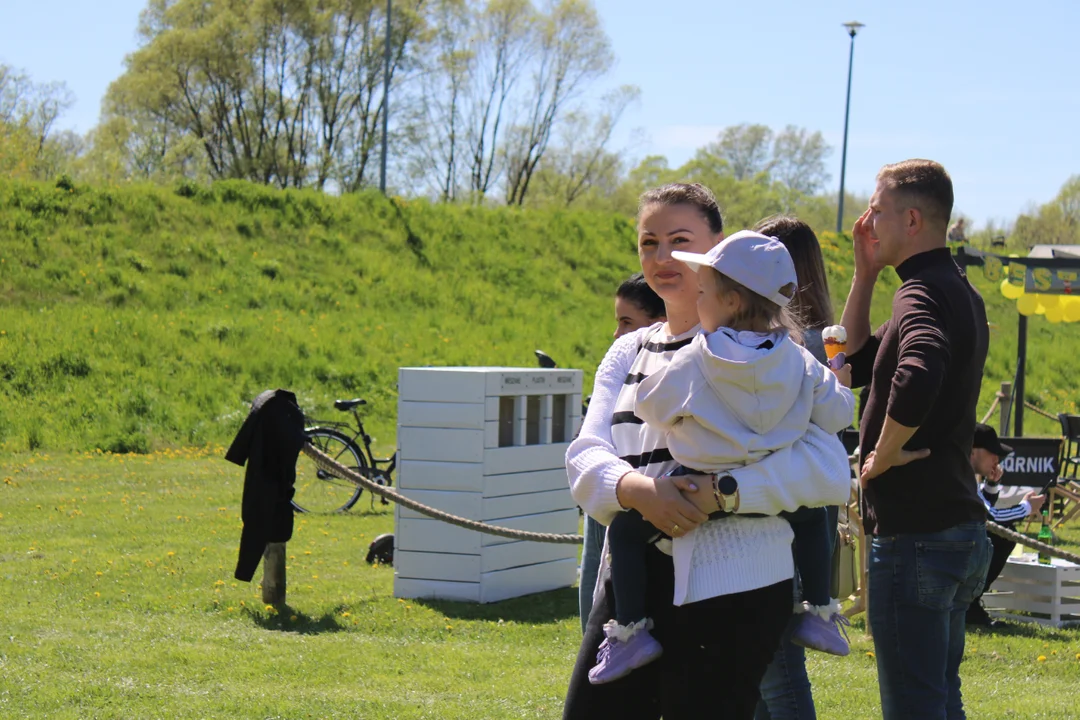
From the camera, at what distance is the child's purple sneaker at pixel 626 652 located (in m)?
2.45

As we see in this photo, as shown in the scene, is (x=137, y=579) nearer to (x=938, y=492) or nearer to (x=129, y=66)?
(x=938, y=492)

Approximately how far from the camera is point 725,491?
2.39m

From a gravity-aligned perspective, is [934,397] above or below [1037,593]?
above

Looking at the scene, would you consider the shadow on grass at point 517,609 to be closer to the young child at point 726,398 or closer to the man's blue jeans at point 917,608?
the man's blue jeans at point 917,608

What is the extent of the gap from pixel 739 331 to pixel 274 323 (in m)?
18.3

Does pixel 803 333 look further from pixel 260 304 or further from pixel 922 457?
pixel 260 304

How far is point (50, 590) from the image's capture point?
739 cm

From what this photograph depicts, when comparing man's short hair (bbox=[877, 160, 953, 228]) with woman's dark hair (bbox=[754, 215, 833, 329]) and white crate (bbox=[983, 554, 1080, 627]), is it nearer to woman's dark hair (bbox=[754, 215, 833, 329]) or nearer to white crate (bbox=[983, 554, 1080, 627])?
woman's dark hair (bbox=[754, 215, 833, 329])

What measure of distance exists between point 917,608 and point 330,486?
32.6 ft

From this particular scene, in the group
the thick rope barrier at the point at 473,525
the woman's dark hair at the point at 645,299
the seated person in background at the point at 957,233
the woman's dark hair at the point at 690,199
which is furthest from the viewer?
the seated person in background at the point at 957,233

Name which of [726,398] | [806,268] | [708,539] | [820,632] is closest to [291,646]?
[806,268]

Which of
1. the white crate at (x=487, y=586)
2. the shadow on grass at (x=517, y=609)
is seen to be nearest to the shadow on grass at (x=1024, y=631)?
the shadow on grass at (x=517, y=609)

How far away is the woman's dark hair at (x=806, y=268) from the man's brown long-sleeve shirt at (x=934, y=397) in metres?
0.21

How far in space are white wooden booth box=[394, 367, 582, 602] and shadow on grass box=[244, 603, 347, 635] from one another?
75cm
